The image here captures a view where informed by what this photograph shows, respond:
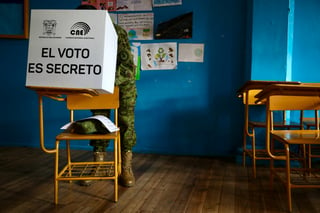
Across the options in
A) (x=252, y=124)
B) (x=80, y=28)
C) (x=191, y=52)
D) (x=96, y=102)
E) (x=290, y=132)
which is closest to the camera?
(x=80, y=28)

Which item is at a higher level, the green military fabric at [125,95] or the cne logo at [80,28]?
the cne logo at [80,28]

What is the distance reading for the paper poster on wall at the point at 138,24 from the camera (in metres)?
3.10

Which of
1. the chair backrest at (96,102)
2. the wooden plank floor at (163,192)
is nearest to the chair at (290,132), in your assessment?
the wooden plank floor at (163,192)

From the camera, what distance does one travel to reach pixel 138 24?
10.2ft

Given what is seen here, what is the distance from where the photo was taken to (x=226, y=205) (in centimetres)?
170

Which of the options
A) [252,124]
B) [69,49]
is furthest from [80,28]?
[252,124]

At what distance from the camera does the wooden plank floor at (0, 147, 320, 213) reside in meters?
1.67

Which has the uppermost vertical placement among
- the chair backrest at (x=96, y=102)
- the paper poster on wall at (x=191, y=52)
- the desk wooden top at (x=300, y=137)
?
the paper poster on wall at (x=191, y=52)

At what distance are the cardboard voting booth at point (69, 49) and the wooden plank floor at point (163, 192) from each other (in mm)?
703

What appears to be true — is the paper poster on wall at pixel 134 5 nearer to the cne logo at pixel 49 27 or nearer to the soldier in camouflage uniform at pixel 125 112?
the soldier in camouflage uniform at pixel 125 112

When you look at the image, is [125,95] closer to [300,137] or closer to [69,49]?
[69,49]

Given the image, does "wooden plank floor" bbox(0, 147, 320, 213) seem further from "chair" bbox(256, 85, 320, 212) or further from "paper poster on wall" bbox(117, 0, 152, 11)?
"paper poster on wall" bbox(117, 0, 152, 11)

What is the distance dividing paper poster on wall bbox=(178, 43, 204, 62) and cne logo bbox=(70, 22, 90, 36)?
1.66 m

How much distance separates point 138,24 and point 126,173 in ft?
5.50
